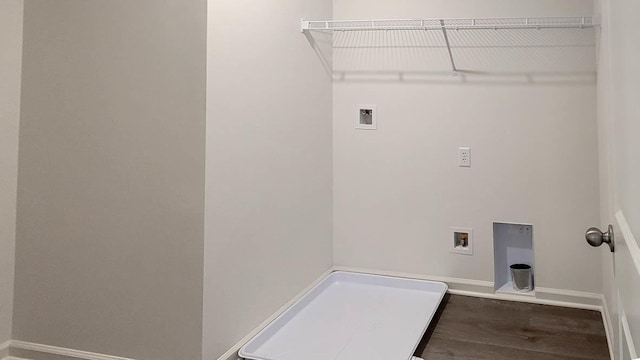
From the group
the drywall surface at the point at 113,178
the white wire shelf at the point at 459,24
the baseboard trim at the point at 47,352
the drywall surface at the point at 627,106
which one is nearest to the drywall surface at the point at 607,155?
the white wire shelf at the point at 459,24

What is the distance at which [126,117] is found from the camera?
1736mm

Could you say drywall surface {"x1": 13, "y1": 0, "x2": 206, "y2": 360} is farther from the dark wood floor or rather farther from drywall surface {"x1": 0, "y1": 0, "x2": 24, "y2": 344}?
the dark wood floor

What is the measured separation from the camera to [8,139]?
1.84 metres

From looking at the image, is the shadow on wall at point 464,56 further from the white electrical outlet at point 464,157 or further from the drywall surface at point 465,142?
the white electrical outlet at point 464,157

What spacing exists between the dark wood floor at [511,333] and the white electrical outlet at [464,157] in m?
0.76

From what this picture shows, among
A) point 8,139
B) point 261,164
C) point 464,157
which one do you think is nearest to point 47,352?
point 8,139

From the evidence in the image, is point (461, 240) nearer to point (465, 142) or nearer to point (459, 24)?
point (465, 142)

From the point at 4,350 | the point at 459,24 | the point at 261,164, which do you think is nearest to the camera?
the point at 4,350

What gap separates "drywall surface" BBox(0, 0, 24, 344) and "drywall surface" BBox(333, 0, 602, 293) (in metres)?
1.68

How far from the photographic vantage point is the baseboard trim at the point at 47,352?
178cm

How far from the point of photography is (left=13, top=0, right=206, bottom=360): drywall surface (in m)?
1.67

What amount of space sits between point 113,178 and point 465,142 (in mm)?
1850

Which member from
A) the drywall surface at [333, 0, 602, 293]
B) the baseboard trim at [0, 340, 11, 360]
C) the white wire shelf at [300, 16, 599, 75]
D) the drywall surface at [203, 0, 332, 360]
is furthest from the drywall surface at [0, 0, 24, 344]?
the drywall surface at [333, 0, 602, 293]

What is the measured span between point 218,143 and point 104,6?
0.68 meters
